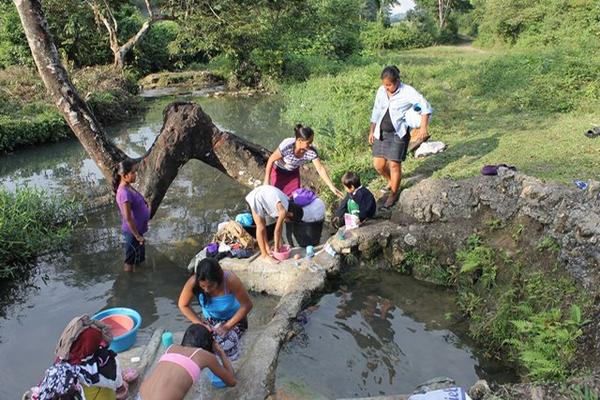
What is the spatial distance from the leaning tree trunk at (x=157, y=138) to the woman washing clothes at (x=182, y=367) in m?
4.78

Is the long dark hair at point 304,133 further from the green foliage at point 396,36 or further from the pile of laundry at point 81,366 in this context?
the green foliage at point 396,36

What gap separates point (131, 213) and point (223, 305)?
2.47 meters

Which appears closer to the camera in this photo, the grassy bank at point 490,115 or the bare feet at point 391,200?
the bare feet at point 391,200

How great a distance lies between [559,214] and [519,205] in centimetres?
59

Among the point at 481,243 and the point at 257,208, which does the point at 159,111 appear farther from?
the point at 481,243

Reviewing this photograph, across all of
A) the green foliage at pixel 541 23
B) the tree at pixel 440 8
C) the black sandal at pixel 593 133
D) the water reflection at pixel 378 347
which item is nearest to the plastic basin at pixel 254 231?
the water reflection at pixel 378 347

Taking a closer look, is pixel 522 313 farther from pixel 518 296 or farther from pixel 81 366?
pixel 81 366

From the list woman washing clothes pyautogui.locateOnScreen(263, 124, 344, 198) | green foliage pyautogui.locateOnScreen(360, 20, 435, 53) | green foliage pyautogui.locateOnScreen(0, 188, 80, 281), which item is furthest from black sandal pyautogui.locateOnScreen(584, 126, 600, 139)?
green foliage pyautogui.locateOnScreen(360, 20, 435, 53)

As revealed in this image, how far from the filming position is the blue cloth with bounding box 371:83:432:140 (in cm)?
712

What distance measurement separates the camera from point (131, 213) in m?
6.57

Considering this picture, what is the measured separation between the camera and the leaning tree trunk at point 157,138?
26.0ft

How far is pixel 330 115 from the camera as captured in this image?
40.7 feet

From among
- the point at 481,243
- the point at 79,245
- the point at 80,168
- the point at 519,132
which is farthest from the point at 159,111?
the point at 481,243

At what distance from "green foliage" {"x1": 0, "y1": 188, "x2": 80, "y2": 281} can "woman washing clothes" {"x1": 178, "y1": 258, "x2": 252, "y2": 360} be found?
360 cm
